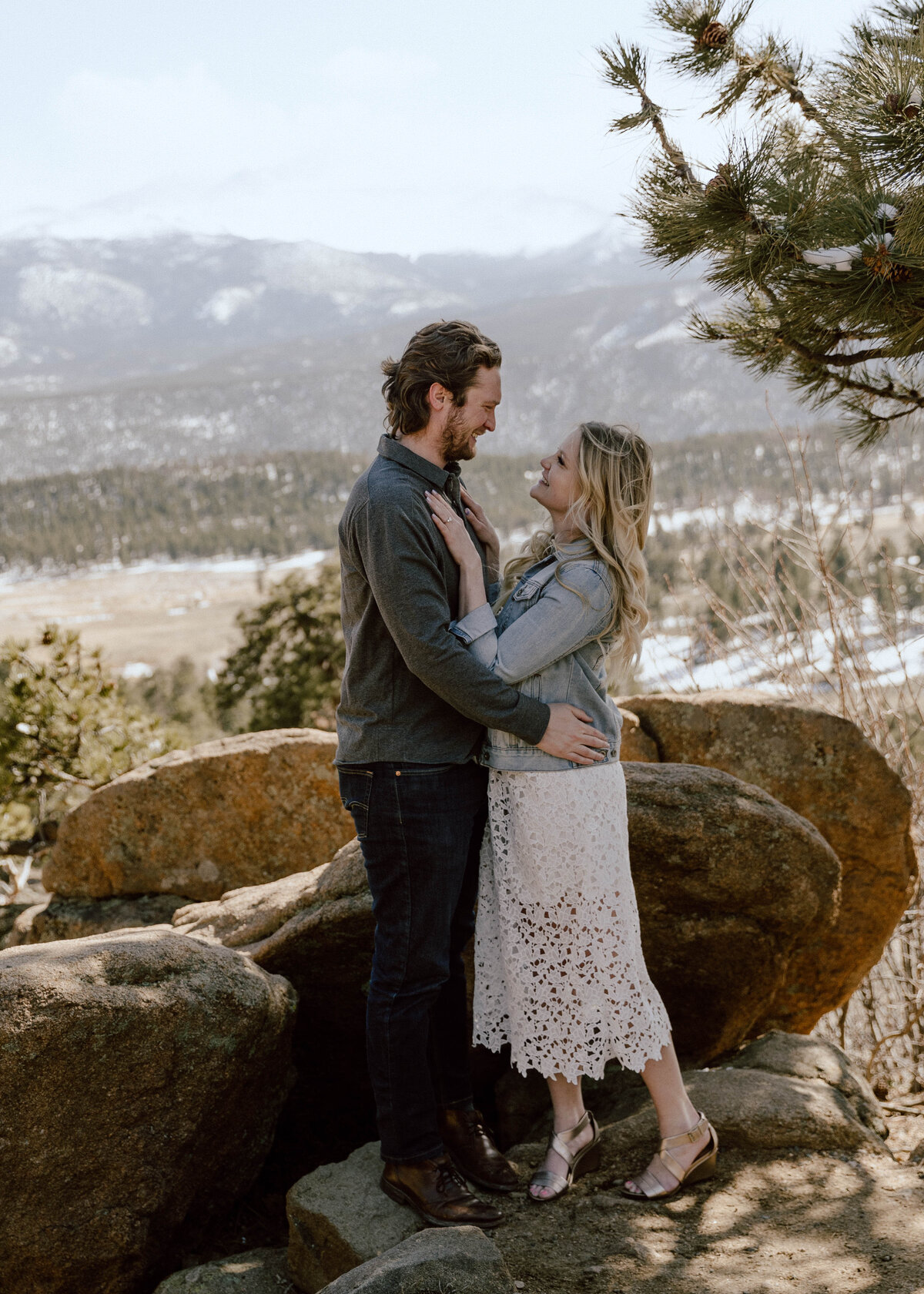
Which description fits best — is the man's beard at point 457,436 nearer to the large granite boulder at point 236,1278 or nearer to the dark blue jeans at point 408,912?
the dark blue jeans at point 408,912

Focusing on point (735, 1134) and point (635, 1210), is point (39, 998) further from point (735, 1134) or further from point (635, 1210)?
point (735, 1134)

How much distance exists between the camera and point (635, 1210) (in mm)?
3266

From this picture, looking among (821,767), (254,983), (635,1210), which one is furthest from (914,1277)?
(821,767)

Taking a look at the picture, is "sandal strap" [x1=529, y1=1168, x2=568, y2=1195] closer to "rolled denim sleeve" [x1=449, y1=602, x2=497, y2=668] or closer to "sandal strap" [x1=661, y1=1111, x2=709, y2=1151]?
"sandal strap" [x1=661, y1=1111, x2=709, y2=1151]

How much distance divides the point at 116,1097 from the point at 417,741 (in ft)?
4.81

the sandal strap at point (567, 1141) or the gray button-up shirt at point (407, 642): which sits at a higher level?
the gray button-up shirt at point (407, 642)

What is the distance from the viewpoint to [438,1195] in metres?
3.16

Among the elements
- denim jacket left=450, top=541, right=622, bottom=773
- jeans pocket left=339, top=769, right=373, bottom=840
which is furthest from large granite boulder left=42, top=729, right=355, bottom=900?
denim jacket left=450, top=541, right=622, bottom=773

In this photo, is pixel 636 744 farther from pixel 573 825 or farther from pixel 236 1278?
pixel 236 1278

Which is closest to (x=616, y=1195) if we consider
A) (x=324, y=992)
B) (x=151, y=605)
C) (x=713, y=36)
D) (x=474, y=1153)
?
(x=474, y=1153)

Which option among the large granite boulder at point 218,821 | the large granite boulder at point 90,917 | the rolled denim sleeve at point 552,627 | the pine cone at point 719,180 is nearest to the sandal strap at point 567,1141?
the rolled denim sleeve at point 552,627

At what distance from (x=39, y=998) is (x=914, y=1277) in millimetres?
2605

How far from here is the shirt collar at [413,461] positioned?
310 cm

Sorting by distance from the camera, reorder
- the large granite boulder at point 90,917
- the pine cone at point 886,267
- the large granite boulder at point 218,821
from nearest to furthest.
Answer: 1. the pine cone at point 886,267
2. the large granite boulder at point 90,917
3. the large granite boulder at point 218,821
